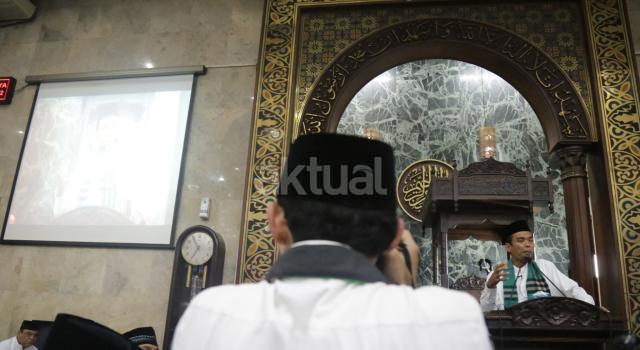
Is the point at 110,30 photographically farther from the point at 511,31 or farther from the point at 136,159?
the point at 511,31

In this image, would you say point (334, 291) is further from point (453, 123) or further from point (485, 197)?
point (453, 123)

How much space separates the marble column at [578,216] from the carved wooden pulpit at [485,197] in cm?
22

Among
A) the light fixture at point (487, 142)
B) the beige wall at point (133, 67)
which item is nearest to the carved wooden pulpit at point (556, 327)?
the beige wall at point (133, 67)

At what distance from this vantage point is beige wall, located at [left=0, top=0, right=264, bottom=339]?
4285mm

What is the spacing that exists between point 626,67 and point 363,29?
7.43 feet

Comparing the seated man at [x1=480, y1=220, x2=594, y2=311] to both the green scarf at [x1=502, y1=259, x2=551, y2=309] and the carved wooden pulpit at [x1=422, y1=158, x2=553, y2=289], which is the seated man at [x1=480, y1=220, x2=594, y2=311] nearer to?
the green scarf at [x1=502, y1=259, x2=551, y2=309]

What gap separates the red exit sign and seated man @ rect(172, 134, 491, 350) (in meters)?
5.12

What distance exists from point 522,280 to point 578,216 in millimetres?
676

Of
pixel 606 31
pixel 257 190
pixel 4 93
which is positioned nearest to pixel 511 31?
pixel 606 31

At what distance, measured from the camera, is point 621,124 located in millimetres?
4051

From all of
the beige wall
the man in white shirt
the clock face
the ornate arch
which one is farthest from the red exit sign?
the ornate arch

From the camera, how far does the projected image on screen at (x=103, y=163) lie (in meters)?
4.48

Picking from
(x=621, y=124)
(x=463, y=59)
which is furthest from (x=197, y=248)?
(x=621, y=124)

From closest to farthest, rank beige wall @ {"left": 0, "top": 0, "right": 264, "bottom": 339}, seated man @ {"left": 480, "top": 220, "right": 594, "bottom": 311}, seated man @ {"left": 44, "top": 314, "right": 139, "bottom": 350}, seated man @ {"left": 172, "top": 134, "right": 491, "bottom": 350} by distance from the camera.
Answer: seated man @ {"left": 172, "top": 134, "right": 491, "bottom": 350}, seated man @ {"left": 44, "top": 314, "right": 139, "bottom": 350}, seated man @ {"left": 480, "top": 220, "right": 594, "bottom": 311}, beige wall @ {"left": 0, "top": 0, "right": 264, "bottom": 339}
